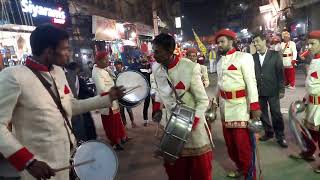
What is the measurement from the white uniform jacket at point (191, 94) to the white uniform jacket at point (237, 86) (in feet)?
3.89

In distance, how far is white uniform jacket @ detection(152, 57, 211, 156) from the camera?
12.7ft

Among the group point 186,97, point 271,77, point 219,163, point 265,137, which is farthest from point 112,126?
point 186,97

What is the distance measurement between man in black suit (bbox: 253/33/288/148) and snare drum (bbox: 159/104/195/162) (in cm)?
349

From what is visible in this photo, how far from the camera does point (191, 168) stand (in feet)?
13.3

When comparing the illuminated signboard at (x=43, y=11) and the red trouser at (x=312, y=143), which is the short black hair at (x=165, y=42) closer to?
the red trouser at (x=312, y=143)

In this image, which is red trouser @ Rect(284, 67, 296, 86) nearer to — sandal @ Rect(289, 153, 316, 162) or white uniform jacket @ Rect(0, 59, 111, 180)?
sandal @ Rect(289, 153, 316, 162)

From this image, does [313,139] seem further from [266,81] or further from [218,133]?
[218,133]

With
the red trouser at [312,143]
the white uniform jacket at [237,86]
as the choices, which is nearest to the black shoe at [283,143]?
the red trouser at [312,143]

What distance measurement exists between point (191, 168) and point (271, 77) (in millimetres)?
3253

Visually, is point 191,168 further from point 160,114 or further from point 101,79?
point 101,79

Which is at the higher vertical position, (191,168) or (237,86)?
(237,86)

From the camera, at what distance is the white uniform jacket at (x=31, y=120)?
259cm

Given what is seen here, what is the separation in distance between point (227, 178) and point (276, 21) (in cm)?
2541

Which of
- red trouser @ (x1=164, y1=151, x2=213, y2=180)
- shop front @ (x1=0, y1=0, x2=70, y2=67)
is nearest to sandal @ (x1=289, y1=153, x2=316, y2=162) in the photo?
red trouser @ (x1=164, y1=151, x2=213, y2=180)
